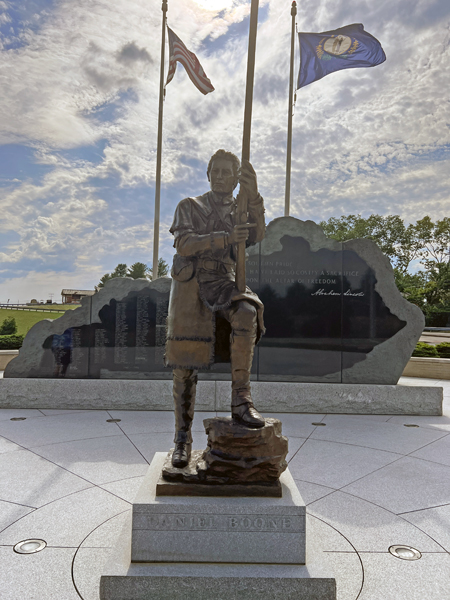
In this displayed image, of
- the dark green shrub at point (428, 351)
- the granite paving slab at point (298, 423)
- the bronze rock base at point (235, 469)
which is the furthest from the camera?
the dark green shrub at point (428, 351)

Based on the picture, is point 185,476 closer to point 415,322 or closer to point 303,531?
point 303,531

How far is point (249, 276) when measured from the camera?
7.80m

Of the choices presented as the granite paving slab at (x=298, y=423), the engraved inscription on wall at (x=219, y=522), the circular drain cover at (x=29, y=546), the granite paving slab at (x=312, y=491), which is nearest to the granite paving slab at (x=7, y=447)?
the circular drain cover at (x=29, y=546)

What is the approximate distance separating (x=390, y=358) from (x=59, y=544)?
6237mm

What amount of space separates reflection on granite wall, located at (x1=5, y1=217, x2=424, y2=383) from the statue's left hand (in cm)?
472

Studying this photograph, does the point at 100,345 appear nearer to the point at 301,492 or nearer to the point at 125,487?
the point at 125,487

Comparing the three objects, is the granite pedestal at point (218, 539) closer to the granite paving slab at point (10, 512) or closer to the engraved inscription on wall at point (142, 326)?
the granite paving slab at point (10, 512)

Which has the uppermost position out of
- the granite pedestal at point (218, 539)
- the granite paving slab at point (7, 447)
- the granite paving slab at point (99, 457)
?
the granite pedestal at point (218, 539)

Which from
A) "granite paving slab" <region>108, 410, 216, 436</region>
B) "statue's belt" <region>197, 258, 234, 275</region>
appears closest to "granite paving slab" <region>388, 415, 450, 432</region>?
"granite paving slab" <region>108, 410, 216, 436</region>

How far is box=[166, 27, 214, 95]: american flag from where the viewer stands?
35.1ft

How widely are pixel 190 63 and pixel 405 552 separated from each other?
11.4 meters

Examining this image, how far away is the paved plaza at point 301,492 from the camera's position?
263 cm

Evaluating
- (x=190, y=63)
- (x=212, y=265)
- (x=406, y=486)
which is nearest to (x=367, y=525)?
(x=406, y=486)

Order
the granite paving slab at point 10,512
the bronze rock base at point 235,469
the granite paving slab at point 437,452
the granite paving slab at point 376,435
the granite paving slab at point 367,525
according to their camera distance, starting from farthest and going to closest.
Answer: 1. the granite paving slab at point 376,435
2. the granite paving slab at point 437,452
3. the granite paving slab at point 10,512
4. the granite paving slab at point 367,525
5. the bronze rock base at point 235,469
